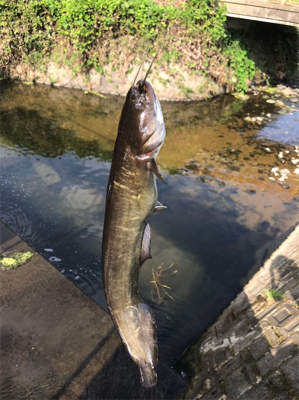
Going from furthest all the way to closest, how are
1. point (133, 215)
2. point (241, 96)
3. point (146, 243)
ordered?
point (241, 96) → point (146, 243) → point (133, 215)

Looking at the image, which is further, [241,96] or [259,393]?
[241,96]

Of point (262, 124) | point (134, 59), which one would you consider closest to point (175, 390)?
point (262, 124)

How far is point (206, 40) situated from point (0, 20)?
27.4ft

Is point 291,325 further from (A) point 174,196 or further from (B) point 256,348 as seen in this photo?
(A) point 174,196

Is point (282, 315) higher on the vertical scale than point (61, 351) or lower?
higher

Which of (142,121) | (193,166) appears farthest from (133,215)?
(193,166)

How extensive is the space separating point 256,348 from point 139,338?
1496 mm

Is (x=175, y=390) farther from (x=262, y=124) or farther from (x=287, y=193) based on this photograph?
(x=262, y=124)

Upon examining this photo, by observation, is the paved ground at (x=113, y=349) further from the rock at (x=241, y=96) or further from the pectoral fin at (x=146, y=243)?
the rock at (x=241, y=96)

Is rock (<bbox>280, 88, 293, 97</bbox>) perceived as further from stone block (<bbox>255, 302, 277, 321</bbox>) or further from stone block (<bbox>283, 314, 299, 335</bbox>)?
stone block (<bbox>283, 314, 299, 335</bbox>)

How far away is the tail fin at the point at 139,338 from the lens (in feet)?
8.89

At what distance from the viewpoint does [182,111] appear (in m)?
13.3

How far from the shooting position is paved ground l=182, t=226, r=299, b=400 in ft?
10.2

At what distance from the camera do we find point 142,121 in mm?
2373
